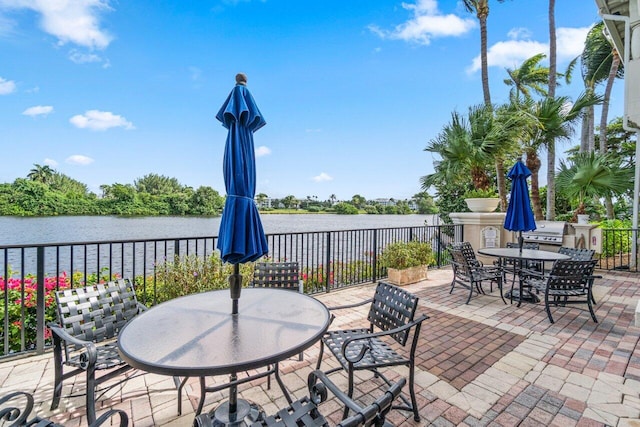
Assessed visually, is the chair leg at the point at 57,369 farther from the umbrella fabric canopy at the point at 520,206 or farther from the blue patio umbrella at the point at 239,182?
the umbrella fabric canopy at the point at 520,206

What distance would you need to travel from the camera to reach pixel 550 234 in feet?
21.4

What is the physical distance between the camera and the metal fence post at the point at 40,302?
266 cm

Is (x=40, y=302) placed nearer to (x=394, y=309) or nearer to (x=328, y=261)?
(x=394, y=309)

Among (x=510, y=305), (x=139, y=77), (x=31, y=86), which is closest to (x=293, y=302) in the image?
(x=510, y=305)

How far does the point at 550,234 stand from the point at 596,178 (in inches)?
87.7

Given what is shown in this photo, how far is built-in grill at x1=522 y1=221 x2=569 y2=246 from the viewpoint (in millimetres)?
6430

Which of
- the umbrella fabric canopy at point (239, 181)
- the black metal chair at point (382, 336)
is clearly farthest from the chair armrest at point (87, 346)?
the black metal chair at point (382, 336)

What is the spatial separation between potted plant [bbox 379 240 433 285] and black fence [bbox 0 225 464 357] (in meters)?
0.26

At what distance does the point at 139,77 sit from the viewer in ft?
37.1

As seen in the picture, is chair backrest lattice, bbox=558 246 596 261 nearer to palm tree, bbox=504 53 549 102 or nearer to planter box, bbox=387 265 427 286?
planter box, bbox=387 265 427 286

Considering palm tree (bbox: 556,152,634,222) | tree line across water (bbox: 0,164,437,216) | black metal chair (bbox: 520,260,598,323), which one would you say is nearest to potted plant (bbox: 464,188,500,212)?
palm tree (bbox: 556,152,634,222)

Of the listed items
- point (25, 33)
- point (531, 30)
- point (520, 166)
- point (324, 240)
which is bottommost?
point (324, 240)

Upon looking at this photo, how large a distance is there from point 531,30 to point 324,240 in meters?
14.3

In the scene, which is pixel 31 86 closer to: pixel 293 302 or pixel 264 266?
pixel 264 266
